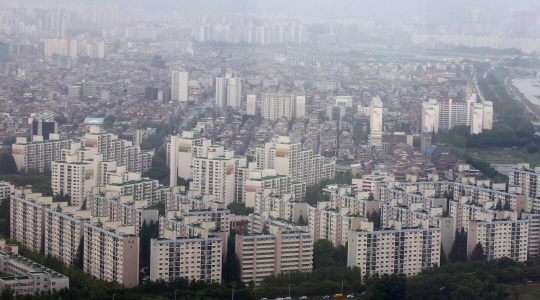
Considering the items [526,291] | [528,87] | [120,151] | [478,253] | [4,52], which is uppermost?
[4,52]

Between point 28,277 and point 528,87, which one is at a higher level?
point 528,87

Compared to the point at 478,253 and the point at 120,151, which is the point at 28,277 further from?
the point at 120,151

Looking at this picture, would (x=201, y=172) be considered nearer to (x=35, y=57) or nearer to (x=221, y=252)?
(x=221, y=252)

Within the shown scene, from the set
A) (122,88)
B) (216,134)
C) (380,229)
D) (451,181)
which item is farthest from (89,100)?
(380,229)

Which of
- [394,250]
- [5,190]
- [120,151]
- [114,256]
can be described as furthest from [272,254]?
[120,151]

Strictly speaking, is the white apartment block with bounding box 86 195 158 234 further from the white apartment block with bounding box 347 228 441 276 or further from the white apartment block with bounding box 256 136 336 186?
the white apartment block with bounding box 256 136 336 186

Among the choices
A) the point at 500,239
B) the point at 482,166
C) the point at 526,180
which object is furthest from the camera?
the point at 482,166

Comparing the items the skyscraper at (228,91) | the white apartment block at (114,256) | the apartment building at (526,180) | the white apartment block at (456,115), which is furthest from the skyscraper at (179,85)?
the white apartment block at (114,256)

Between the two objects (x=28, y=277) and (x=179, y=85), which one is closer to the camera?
(x=28, y=277)
